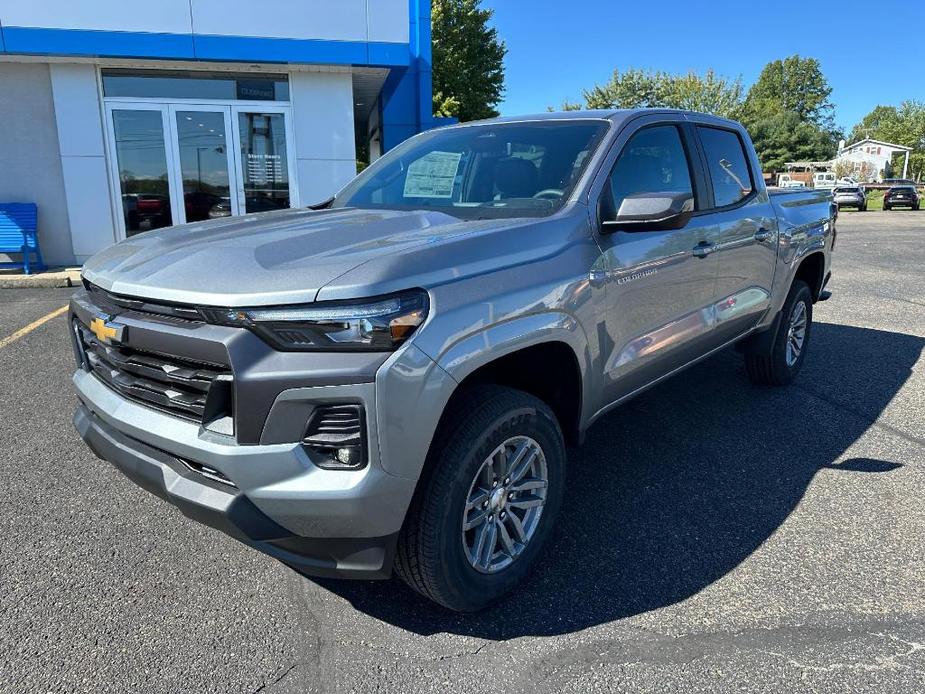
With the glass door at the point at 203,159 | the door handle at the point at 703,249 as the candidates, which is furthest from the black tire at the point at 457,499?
the glass door at the point at 203,159

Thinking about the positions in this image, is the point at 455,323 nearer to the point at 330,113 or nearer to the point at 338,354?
the point at 338,354

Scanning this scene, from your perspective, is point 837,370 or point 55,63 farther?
point 55,63

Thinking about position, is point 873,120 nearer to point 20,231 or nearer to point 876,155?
point 876,155

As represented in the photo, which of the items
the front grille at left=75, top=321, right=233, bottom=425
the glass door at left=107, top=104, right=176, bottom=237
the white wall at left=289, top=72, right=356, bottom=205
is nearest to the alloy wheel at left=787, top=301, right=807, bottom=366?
the front grille at left=75, top=321, right=233, bottom=425

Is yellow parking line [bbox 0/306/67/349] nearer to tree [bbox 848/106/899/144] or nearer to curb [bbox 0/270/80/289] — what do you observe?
curb [bbox 0/270/80/289]

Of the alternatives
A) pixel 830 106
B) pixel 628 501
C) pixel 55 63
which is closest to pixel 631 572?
pixel 628 501

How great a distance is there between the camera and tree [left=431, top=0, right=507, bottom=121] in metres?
35.5

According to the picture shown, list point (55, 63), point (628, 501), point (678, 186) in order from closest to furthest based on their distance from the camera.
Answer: point (628, 501) → point (678, 186) → point (55, 63)

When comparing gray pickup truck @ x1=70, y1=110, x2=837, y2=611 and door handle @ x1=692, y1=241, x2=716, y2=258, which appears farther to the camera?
door handle @ x1=692, y1=241, x2=716, y2=258

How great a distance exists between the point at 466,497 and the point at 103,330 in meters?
1.41

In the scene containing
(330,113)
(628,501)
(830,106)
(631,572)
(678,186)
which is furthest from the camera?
(830,106)

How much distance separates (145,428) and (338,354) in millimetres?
788

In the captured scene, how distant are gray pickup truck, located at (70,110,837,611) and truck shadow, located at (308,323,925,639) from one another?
194mm

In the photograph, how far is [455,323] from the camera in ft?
7.17
